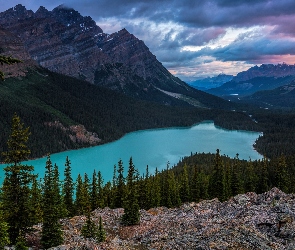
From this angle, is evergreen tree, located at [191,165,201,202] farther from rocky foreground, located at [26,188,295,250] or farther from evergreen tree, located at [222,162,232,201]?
rocky foreground, located at [26,188,295,250]

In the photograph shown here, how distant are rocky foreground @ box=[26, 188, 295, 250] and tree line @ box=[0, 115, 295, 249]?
3.34 metres

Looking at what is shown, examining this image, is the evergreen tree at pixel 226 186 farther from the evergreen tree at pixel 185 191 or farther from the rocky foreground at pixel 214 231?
the rocky foreground at pixel 214 231

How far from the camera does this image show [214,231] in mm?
31641

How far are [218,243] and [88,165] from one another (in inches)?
6482

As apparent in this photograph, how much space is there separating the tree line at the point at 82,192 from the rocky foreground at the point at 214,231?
131 inches

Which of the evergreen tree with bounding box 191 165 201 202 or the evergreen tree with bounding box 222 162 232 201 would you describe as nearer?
the evergreen tree with bounding box 222 162 232 201

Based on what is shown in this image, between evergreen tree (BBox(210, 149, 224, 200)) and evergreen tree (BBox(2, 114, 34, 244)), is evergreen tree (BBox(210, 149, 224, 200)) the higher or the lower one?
the lower one

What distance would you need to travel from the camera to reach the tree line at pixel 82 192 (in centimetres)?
3130

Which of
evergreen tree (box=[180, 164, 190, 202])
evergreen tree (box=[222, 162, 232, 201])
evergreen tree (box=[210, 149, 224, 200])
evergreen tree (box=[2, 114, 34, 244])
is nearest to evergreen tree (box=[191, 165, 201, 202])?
evergreen tree (box=[180, 164, 190, 202])

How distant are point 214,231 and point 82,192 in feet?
139

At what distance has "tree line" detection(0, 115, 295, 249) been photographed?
31297mm

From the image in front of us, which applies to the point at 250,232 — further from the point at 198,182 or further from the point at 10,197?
the point at 198,182

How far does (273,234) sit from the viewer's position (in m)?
30.0

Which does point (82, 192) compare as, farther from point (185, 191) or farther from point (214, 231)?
point (214, 231)
